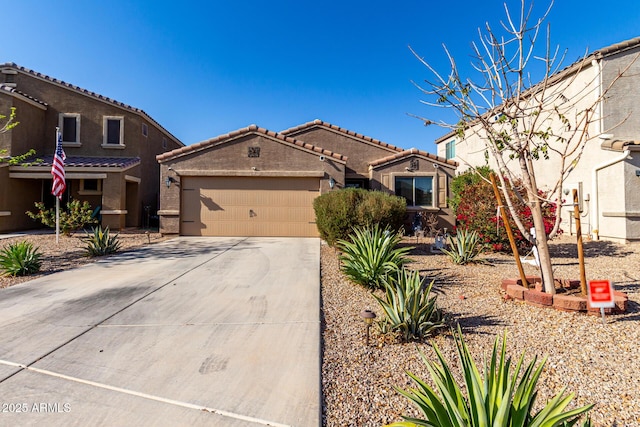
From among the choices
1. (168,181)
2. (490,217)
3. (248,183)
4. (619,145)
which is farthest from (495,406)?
(168,181)

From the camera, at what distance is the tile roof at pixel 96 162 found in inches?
537

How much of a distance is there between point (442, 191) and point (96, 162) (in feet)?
51.8

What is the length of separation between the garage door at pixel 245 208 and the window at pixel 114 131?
622cm

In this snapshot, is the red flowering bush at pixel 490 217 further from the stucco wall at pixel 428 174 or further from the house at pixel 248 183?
the house at pixel 248 183

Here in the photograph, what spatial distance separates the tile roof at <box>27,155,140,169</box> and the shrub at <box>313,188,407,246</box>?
10.9 metres

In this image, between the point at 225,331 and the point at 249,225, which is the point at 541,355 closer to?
the point at 225,331

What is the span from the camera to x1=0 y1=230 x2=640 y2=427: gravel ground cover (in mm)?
2379

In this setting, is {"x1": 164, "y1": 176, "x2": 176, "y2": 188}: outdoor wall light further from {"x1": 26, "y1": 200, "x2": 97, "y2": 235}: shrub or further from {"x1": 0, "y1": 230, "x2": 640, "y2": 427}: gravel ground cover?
{"x1": 0, "y1": 230, "x2": 640, "y2": 427}: gravel ground cover

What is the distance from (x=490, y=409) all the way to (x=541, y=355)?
6.16 feet

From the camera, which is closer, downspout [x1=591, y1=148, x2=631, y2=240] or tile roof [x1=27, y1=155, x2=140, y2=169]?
downspout [x1=591, y1=148, x2=631, y2=240]

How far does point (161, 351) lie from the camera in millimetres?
3244

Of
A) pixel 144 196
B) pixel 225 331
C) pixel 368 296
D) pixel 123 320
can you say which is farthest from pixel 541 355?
pixel 144 196

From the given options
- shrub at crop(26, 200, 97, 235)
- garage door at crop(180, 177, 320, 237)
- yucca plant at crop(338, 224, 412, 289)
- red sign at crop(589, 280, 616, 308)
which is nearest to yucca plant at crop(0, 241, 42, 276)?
shrub at crop(26, 200, 97, 235)

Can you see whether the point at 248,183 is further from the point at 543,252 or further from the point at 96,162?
the point at 543,252
